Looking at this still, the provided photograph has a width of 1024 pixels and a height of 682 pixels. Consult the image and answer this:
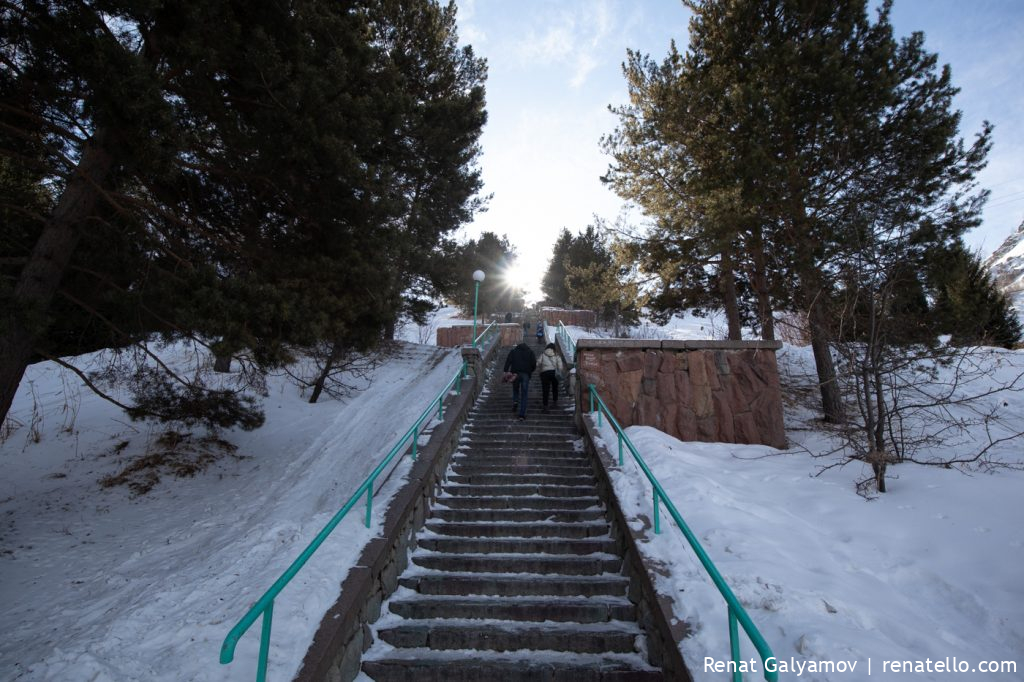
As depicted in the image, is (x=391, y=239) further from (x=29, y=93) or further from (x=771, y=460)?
(x=771, y=460)

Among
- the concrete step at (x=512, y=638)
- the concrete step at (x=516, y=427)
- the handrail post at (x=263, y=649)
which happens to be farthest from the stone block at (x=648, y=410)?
the handrail post at (x=263, y=649)

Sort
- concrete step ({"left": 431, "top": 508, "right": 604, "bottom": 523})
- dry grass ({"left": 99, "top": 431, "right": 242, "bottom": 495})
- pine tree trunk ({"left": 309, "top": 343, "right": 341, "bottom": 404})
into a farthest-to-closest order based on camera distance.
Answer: pine tree trunk ({"left": 309, "top": 343, "right": 341, "bottom": 404}) < dry grass ({"left": 99, "top": 431, "right": 242, "bottom": 495}) < concrete step ({"left": 431, "top": 508, "right": 604, "bottom": 523})

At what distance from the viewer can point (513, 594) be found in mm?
4562

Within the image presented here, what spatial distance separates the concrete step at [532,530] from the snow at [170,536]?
1093mm

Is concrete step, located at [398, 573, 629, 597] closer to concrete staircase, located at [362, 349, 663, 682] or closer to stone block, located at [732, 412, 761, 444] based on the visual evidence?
concrete staircase, located at [362, 349, 663, 682]

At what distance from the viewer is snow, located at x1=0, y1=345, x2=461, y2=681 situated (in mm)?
3400

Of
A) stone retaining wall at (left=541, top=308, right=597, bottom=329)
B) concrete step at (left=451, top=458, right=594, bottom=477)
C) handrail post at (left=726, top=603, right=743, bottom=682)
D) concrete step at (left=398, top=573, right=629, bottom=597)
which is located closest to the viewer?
handrail post at (left=726, top=603, right=743, bottom=682)

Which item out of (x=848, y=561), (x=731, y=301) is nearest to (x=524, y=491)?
(x=848, y=561)

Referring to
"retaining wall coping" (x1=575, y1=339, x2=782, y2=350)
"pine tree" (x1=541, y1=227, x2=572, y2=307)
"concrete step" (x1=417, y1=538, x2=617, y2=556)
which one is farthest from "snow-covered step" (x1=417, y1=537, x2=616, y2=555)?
"pine tree" (x1=541, y1=227, x2=572, y2=307)

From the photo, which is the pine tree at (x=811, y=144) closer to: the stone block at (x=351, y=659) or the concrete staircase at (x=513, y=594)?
the concrete staircase at (x=513, y=594)

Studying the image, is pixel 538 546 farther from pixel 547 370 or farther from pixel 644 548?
pixel 547 370

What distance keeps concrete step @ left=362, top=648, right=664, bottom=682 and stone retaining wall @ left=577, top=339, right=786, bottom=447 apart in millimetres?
5226

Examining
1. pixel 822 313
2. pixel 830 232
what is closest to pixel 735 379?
pixel 822 313

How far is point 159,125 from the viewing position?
5.04 m
